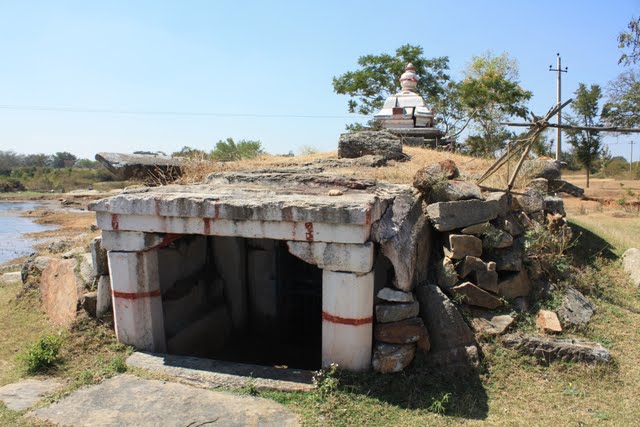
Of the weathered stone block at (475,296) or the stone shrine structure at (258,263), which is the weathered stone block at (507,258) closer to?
the weathered stone block at (475,296)

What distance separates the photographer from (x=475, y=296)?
520cm

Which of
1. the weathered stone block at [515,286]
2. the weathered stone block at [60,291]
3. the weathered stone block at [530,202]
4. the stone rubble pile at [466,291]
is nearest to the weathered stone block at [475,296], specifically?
the stone rubble pile at [466,291]

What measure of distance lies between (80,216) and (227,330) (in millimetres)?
23565

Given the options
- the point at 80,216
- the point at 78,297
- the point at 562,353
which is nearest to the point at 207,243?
the point at 78,297

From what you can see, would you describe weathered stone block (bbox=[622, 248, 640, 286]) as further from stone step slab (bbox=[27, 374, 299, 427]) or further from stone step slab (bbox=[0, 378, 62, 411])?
stone step slab (bbox=[0, 378, 62, 411])

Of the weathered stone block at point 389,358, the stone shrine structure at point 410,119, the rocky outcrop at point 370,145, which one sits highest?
the stone shrine structure at point 410,119

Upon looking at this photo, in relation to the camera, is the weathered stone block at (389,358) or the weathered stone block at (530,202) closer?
the weathered stone block at (389,358)

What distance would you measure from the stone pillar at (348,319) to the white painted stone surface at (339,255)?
0.07 m

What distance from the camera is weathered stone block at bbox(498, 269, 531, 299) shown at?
17.9ft

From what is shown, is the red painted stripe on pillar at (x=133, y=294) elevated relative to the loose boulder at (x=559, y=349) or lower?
elevated

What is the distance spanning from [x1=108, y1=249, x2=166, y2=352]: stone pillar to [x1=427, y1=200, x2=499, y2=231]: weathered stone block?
3.08 meters

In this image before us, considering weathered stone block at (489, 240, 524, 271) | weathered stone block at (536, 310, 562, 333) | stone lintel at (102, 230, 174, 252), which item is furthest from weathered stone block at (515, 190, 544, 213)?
stone lintel at (102, 230, 174, 252)

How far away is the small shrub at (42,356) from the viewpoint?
495 centimetres

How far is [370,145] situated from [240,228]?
14.7 ft
